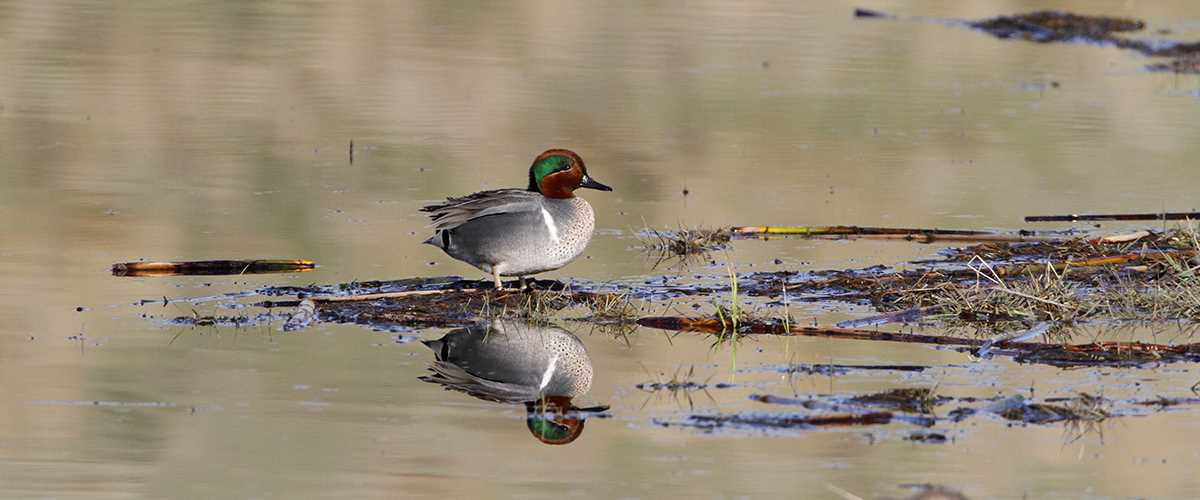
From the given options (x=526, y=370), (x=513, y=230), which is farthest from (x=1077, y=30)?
(x=526, y=370)

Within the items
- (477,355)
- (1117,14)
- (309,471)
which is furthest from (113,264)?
(1117,14)

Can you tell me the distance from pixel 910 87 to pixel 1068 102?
1749mm

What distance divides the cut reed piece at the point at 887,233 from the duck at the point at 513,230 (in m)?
1.82

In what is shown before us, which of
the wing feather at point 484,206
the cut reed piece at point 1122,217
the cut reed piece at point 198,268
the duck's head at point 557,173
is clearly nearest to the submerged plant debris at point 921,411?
the wing feather at point 484,206

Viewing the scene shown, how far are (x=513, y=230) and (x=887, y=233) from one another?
251 cm

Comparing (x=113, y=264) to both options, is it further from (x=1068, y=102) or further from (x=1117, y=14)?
(x=1117, y=14)

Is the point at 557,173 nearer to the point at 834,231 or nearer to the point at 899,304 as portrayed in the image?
the point at 899,304

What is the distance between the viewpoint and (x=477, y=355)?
23.8ft

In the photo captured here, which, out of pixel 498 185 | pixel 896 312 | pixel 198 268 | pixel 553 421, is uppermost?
pixel 498 185

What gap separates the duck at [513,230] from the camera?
8250 millimetres

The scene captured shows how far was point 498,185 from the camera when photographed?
12.2m

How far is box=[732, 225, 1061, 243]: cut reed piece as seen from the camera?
9.88 m

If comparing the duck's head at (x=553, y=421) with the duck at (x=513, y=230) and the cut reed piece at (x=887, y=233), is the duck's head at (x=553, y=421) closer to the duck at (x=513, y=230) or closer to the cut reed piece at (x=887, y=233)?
the duck at (x=513, y=230)

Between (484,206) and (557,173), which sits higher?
(557,173)
